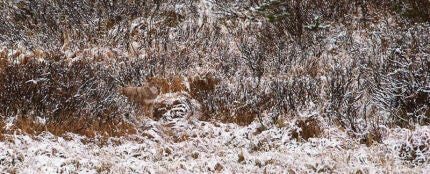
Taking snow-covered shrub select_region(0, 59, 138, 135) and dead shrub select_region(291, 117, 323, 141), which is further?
snow-covered shrub select_region(0, 59, 138, 135)

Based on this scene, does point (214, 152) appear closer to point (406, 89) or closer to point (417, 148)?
Answer: point (417, 148)

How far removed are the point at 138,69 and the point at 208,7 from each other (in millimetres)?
3148

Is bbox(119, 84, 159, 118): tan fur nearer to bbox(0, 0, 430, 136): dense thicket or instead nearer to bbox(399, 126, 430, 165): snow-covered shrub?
bbox(0, 0, 430, 136): dense thicket

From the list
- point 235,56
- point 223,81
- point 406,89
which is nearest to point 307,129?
point 406,89

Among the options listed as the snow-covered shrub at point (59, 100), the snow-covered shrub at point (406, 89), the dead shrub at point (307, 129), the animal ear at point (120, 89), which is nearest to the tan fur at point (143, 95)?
the animal ear at point (120, 89)

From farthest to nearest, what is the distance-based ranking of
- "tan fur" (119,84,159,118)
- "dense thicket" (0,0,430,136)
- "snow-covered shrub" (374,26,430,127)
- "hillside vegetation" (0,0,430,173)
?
1. "tan fur" (119,84,159,118)
2. "dense thicket" (0,0,430,136)
3. "snow-covered shrub" (374,26,430,127)
4. "hillside vegetation" (0,0,430,173)

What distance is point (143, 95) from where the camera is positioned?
19.0ft

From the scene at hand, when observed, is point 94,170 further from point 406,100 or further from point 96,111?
point 406,100

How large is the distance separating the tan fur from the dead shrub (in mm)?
2071

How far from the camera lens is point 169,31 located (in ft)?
27.8

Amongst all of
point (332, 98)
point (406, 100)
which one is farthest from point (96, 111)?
point (406, 100)

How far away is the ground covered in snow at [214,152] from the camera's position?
4.03m

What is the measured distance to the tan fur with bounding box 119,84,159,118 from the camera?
18.7ft

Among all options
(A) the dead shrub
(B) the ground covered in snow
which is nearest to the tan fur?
(B) the ground covered in snow
